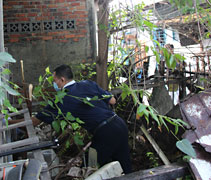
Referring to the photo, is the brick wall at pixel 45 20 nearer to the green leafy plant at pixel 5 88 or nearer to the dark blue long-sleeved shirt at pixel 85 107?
the dark blue long-sleeved shirt at pixel 85 107

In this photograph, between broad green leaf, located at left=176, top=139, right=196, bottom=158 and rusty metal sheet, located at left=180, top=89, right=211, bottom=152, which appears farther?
rusty metal sheet, located at left=180, top=89, right=211, bottom=152

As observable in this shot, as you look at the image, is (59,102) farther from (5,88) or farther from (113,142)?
(5,88)

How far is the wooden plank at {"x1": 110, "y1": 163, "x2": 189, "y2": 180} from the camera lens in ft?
7.95

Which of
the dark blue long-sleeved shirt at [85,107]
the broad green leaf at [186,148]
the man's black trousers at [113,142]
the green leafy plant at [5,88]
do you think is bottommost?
the man's black trousers at [113,142]

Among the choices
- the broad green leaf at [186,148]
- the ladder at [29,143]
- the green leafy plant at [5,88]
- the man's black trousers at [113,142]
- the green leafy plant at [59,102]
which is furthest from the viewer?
the man's black trousers at [113,142]

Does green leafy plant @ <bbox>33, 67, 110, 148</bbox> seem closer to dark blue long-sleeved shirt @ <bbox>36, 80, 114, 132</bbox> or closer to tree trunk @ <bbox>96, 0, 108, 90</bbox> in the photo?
dark blue long-sleeved shirt @ <bbox>36, 80, 114, 132</bbox>

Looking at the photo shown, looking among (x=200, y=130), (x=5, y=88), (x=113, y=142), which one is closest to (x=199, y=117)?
(x=200, y=130)

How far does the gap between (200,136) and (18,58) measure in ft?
13.2

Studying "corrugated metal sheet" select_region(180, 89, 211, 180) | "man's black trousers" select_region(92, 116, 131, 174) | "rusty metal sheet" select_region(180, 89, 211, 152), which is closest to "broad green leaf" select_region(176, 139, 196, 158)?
"corrugated metal sheet" select_region(180, 89, 211, 180)

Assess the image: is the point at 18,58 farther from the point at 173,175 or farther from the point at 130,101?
the point at 173,175

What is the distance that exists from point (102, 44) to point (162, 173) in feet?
7.28

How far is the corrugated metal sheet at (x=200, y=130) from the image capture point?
2459mm

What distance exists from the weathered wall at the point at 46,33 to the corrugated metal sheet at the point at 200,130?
3.01m

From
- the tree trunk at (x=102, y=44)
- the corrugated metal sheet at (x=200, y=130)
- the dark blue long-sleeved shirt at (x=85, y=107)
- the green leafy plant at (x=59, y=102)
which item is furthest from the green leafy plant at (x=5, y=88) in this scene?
the tree trunk at (x=102, y=44)
